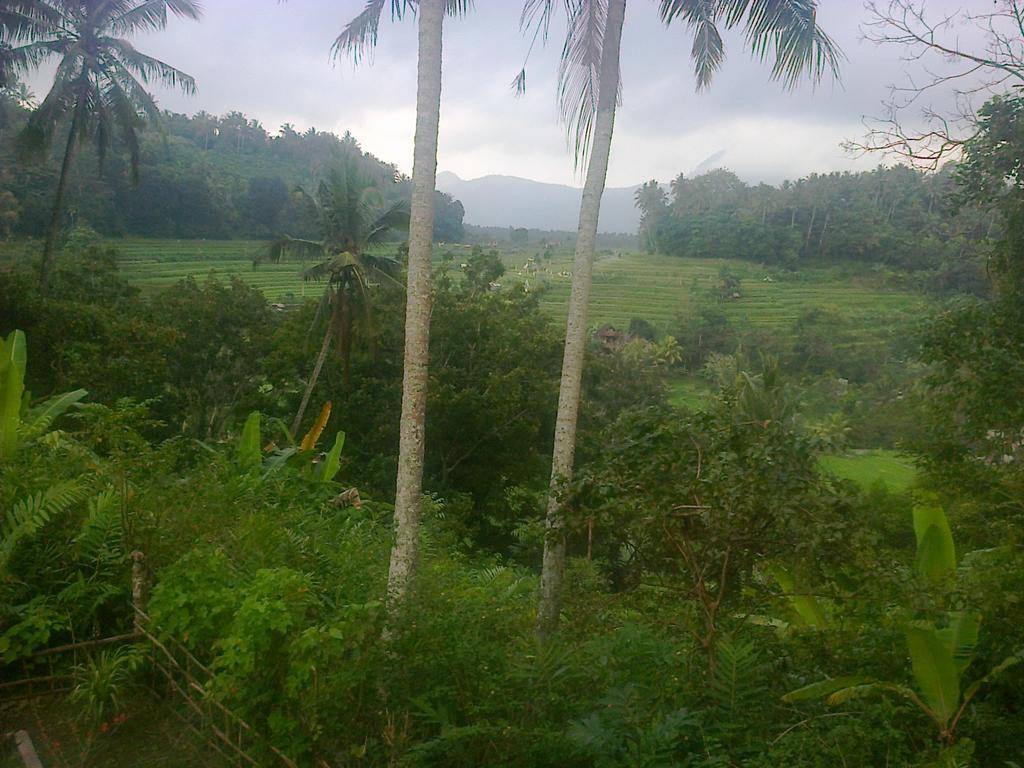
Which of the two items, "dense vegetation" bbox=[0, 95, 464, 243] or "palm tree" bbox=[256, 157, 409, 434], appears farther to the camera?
"dense vegetation" bbox=[0, 95, 464, 243]

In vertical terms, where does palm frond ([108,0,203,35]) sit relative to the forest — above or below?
above

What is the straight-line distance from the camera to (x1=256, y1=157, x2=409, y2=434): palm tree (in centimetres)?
1612

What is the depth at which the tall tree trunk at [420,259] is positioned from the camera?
5223 millimetres

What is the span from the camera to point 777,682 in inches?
143

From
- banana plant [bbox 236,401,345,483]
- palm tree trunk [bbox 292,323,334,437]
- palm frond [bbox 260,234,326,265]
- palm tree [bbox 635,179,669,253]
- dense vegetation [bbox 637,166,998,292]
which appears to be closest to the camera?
banana plant [bbox 236,401,345,483]

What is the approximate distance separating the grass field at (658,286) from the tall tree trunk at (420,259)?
20049 mm

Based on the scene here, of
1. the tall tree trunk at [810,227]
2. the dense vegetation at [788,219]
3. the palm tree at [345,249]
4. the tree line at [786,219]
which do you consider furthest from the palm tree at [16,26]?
the tall tree trunk at [810,227]

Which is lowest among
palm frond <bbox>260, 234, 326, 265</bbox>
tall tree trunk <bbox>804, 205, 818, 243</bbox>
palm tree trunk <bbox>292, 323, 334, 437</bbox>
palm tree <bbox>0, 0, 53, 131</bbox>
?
palm tree trunk <bbox>292, 323, 334, 437</bbox>

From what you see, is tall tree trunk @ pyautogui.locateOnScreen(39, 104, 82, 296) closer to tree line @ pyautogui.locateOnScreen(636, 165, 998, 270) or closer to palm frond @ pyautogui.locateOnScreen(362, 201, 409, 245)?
palm frond @ pyautogui.locateOnScreen(362, 201, 409, 245)

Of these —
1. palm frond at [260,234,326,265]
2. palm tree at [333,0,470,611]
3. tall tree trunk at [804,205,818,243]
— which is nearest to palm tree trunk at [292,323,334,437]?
palm frond at [260,234,326,265]

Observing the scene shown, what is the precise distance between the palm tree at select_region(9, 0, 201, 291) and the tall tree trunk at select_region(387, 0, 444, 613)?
485 inches

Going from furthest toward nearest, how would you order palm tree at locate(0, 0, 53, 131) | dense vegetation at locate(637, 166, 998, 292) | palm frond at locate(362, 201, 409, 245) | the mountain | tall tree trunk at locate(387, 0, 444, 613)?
the mountain < dense vegetation at locate(637, 166, 998, 292) < palm frond at locate(362, 201, 409, 245) < palm tree at locate(0, 0, 53, 131) < tall tree trunk at locate(387, 0, 444, 613)

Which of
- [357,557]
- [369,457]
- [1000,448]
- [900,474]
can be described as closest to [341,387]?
[369,457]

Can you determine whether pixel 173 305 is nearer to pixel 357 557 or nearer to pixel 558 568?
pixel 357 557
